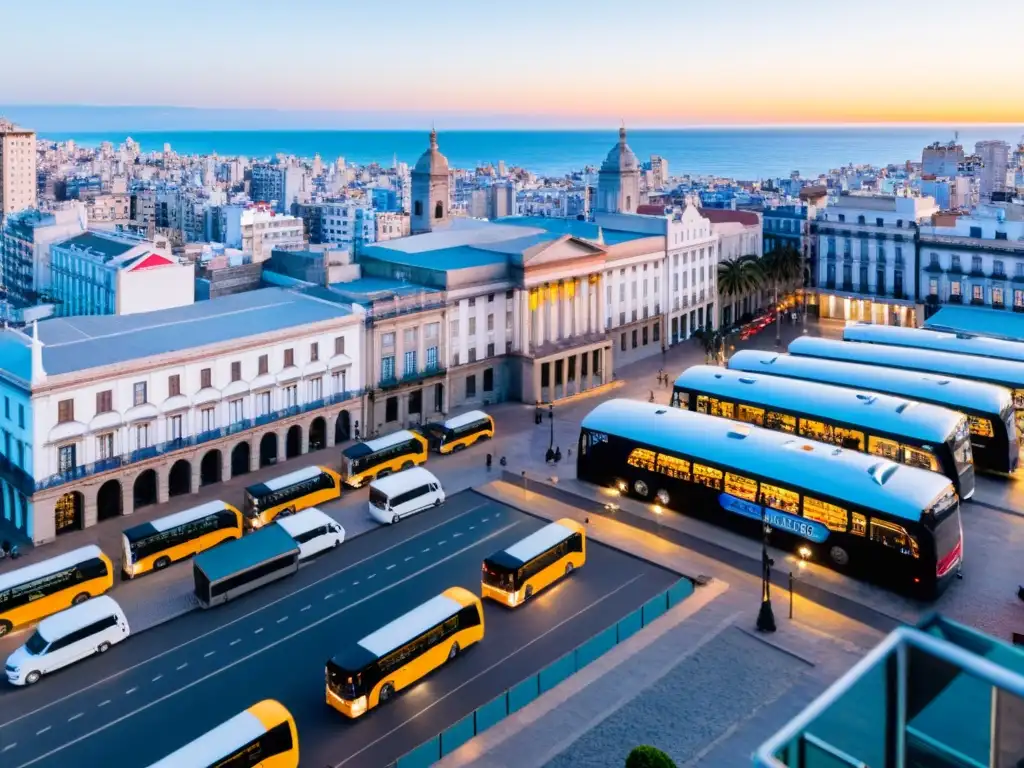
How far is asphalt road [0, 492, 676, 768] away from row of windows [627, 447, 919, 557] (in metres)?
6.05

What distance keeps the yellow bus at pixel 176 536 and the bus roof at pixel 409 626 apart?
13168mm

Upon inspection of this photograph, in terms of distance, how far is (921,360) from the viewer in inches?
2414

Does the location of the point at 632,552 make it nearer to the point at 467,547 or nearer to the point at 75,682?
the point at 467,547

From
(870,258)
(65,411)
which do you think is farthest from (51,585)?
(870,258)

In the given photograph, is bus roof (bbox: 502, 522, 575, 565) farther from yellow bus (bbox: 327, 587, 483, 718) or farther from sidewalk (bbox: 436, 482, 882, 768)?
sidewalk (bbox: 436, 482, 882, 768)

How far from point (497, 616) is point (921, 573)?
17770mm

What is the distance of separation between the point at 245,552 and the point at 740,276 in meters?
64.7

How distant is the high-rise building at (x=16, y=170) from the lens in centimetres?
18025

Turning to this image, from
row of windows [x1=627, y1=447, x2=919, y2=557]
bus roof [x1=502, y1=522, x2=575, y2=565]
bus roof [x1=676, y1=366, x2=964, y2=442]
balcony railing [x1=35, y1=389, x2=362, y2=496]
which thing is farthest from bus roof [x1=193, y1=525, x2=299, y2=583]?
bus roof [x1=676, y1=366, x2=964, y2=442]

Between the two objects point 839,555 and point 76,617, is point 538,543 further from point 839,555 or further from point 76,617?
point 76,617

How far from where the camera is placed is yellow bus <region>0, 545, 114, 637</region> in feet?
121

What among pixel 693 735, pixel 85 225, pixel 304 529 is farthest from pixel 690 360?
pixel 85 225

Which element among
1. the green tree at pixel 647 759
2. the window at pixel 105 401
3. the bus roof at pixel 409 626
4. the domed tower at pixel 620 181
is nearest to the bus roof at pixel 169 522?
the window at pixel 105 401

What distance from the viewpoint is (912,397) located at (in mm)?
54281
